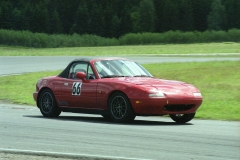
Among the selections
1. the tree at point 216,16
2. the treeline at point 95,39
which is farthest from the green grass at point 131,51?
the tree at point 216,16

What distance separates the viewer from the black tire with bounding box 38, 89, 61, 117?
1690 centimetres

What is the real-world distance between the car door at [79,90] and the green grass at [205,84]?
3.21 meters

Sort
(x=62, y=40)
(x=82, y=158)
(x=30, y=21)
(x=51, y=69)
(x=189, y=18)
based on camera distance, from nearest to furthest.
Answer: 1. (x=82, y=158)
2. (x=51, y=69)
3. (x=62, y=40)
4. (x=30, y=21)
5. (x=189, y=18)

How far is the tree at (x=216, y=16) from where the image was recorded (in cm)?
14112

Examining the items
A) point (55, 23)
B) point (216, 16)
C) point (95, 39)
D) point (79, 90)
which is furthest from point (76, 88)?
point (216, 16)

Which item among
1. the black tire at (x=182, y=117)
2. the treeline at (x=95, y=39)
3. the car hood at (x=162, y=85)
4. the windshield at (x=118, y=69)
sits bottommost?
the treeline at (x=95, y=39)

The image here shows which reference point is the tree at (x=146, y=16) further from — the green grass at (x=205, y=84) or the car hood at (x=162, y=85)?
the car hood at (x=162, y=85)

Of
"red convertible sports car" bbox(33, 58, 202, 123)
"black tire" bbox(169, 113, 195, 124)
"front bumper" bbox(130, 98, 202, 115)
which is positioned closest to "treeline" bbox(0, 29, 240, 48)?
"red convertible sports car" bbox(33, 58, 202, 123)

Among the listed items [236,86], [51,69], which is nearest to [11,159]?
[236,86]

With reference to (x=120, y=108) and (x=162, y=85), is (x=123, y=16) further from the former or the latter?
(x=120, y=108)

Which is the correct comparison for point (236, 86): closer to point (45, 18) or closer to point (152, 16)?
point (45, 18)

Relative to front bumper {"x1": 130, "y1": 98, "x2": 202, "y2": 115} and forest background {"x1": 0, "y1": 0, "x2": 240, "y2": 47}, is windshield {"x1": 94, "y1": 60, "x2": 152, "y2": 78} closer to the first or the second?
A: front bumper {"x1": 130, "y1": 98, "x2": 202, "y2": 115}

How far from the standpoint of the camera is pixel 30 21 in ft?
429

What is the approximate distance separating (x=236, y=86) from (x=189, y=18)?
389ft
